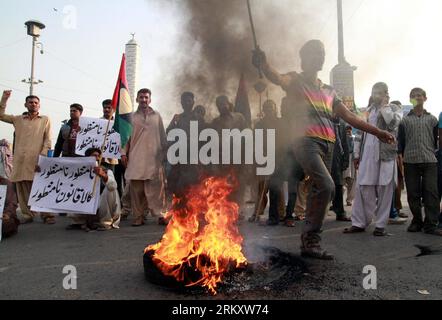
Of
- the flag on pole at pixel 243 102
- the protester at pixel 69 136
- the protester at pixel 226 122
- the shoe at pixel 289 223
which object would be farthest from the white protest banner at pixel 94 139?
the shoe at pixel 289 223

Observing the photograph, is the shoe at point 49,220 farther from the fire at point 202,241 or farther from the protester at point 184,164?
the fire at point 202,241

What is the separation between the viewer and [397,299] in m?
2.69

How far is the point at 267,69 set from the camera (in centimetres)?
363

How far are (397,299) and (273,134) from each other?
333 cm

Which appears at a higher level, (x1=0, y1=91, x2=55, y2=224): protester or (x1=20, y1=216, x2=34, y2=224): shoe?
(x1=0, y1=91, x2=55, y2=224): protester

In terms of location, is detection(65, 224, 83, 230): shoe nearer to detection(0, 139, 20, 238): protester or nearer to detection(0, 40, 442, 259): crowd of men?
detection(0, 40, 442, 259): crowd of men

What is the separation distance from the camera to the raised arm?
3.57 meters

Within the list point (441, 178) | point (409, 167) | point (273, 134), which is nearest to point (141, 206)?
point (273, 134)

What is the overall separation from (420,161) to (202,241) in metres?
3.76

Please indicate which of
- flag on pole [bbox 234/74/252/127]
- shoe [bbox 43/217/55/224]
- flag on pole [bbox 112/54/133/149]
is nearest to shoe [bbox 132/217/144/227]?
flag on pole [bbox 112/54/133/149]

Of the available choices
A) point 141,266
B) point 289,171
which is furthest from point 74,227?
point 289,171

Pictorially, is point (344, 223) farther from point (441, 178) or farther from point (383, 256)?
point (383, 256)

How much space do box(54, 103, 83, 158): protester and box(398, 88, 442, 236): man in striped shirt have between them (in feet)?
18.1
